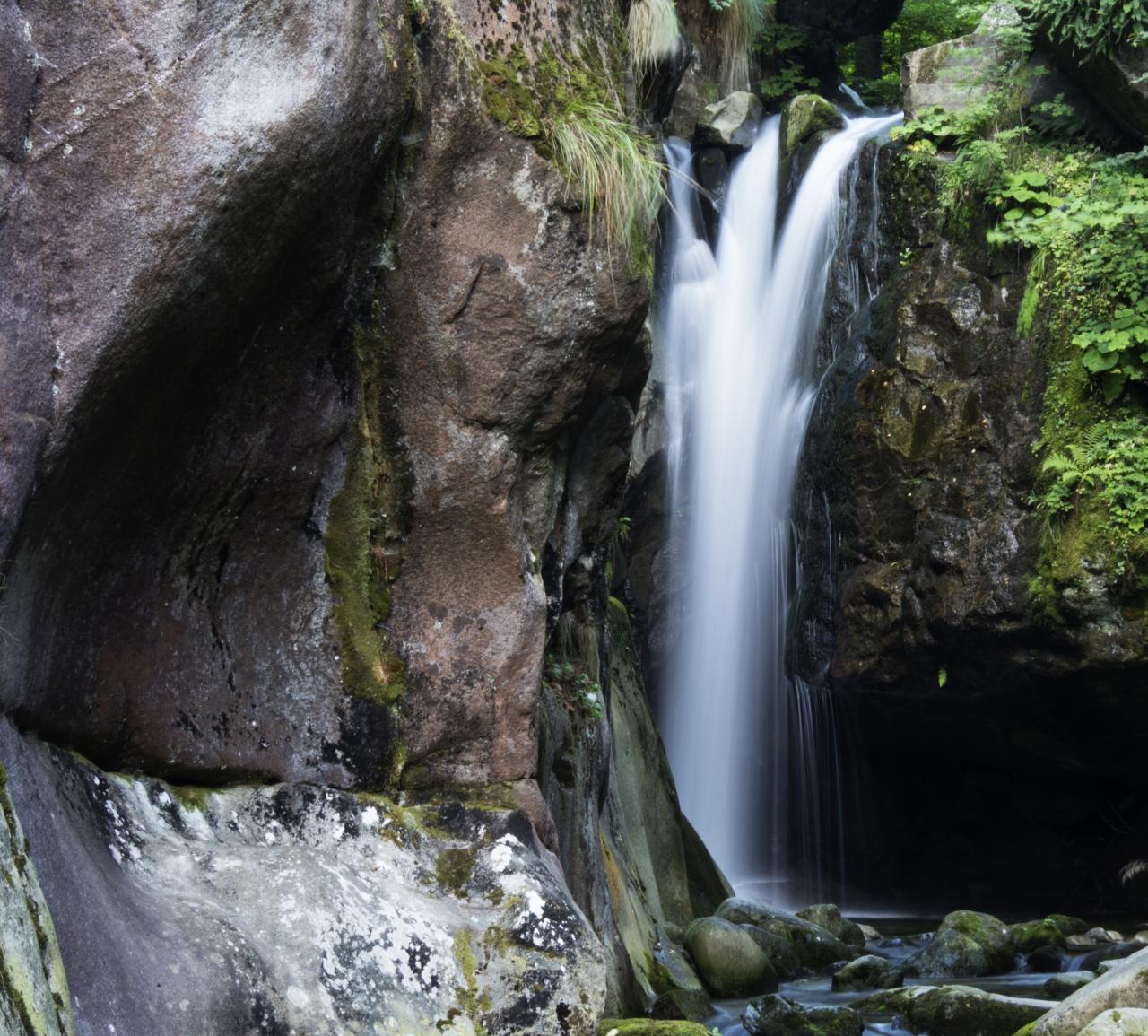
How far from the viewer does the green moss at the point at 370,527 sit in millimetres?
3822

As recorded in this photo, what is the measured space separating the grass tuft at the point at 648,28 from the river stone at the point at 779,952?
6217 mm

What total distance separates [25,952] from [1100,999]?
15.8 feet

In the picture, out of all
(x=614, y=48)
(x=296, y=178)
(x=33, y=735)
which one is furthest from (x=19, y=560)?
(x=614, y=48)

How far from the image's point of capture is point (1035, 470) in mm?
8352

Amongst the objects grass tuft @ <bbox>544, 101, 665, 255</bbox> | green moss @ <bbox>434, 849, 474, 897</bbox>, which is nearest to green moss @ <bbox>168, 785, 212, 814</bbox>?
green moss @ <bbox>434, 849, 474, 897</bbox>

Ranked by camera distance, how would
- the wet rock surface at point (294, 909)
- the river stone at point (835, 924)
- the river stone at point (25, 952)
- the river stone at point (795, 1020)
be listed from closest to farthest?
the river stone at point (25, 952) → the wet rock surface at point (294, 909) → the river stone at point (795, 1020) → the river stone at point (835, 924)

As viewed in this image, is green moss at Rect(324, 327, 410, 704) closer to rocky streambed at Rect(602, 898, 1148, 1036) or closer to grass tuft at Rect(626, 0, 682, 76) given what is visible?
rocky streambed at Rect(602, 898, 1148, 1036)

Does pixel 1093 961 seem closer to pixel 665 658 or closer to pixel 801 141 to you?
pixel 665 658

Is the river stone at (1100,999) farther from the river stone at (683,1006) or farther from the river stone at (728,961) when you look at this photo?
the river stone at (728,961)

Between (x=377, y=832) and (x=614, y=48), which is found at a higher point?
(x=614, y=48)

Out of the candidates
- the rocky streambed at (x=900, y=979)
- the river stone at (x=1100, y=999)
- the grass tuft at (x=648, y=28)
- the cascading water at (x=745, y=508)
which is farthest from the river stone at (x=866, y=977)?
the grass tuft at (x=648, y=28)

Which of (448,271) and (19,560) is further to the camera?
(448,271)

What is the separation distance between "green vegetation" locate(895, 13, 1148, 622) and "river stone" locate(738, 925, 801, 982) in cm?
337

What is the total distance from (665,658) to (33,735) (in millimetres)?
9780
